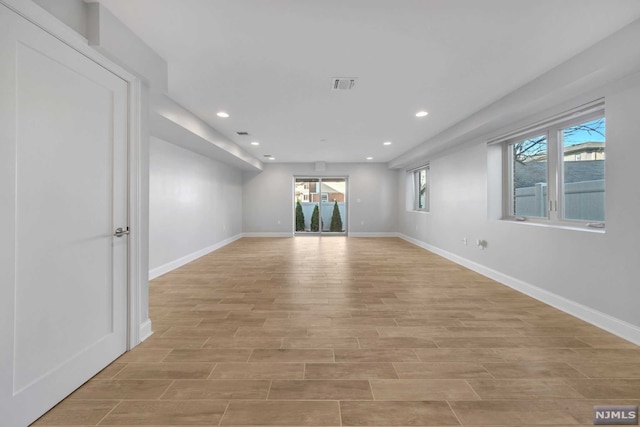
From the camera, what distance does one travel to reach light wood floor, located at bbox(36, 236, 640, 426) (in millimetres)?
1527

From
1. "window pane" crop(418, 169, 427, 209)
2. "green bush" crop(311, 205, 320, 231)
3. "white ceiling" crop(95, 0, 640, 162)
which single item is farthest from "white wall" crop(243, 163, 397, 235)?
"white ceiling" crop(95, 0, 640, 162)

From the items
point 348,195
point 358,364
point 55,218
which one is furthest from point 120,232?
point 348,195

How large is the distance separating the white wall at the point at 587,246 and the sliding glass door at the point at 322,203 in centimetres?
500

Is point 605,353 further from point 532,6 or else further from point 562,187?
point 532,6

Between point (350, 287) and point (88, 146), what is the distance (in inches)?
122

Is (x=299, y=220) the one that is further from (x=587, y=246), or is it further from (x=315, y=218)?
(x=587, y=246)

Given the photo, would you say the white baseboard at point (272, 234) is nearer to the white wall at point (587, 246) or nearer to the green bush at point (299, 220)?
the green bush at point (299, 220)

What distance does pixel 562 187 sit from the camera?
3.28 meters

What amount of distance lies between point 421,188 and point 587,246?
209 inches

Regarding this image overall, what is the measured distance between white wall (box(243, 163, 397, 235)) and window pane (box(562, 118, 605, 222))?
6.04m

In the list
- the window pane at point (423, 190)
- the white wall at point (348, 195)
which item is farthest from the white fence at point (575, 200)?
the white wall at point (348, 195)

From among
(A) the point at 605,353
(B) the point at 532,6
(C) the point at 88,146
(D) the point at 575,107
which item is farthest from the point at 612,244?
(C) the point at 88,146

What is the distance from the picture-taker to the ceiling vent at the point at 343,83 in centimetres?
292

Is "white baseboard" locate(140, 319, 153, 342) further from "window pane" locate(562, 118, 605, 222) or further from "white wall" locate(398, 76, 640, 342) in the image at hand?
"window pane" locate(562, 118, 605, 222)
